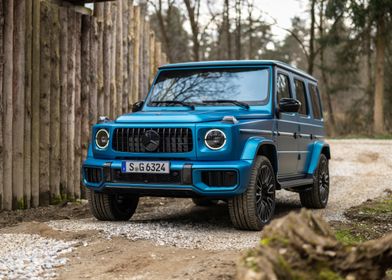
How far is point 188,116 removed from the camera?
6.35m

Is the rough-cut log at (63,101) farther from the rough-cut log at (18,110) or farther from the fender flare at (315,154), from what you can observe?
the fender flare at (315,154)

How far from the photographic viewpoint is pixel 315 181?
8938 millimetres

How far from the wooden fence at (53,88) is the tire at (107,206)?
4.82ft

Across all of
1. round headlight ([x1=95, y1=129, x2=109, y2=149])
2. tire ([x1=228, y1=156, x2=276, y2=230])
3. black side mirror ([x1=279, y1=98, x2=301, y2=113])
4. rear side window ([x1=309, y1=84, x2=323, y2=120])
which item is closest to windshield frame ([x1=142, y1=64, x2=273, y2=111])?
black side mirror ([x1=279, y1=98, x2=301, y2=113])

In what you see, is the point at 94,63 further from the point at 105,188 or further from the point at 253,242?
the point at 253,242

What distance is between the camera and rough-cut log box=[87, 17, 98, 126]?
961cm

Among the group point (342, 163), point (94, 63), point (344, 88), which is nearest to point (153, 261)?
point (94, 63)

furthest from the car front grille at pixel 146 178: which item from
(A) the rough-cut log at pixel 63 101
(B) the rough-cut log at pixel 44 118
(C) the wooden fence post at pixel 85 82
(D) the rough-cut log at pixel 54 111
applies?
(C) the wooden fence post at pixel 85 82

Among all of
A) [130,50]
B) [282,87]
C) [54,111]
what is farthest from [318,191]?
[130,50]

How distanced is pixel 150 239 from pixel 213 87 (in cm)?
239

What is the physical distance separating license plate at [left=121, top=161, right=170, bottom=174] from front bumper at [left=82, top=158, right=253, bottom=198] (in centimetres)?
5

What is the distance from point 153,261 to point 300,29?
39193mm

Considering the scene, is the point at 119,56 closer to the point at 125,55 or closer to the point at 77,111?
the point at 125,55

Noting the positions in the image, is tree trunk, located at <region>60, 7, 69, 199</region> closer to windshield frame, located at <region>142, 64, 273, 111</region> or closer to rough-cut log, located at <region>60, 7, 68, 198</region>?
rough-cut log, located at <region>60, 7, 68, 198</region>
